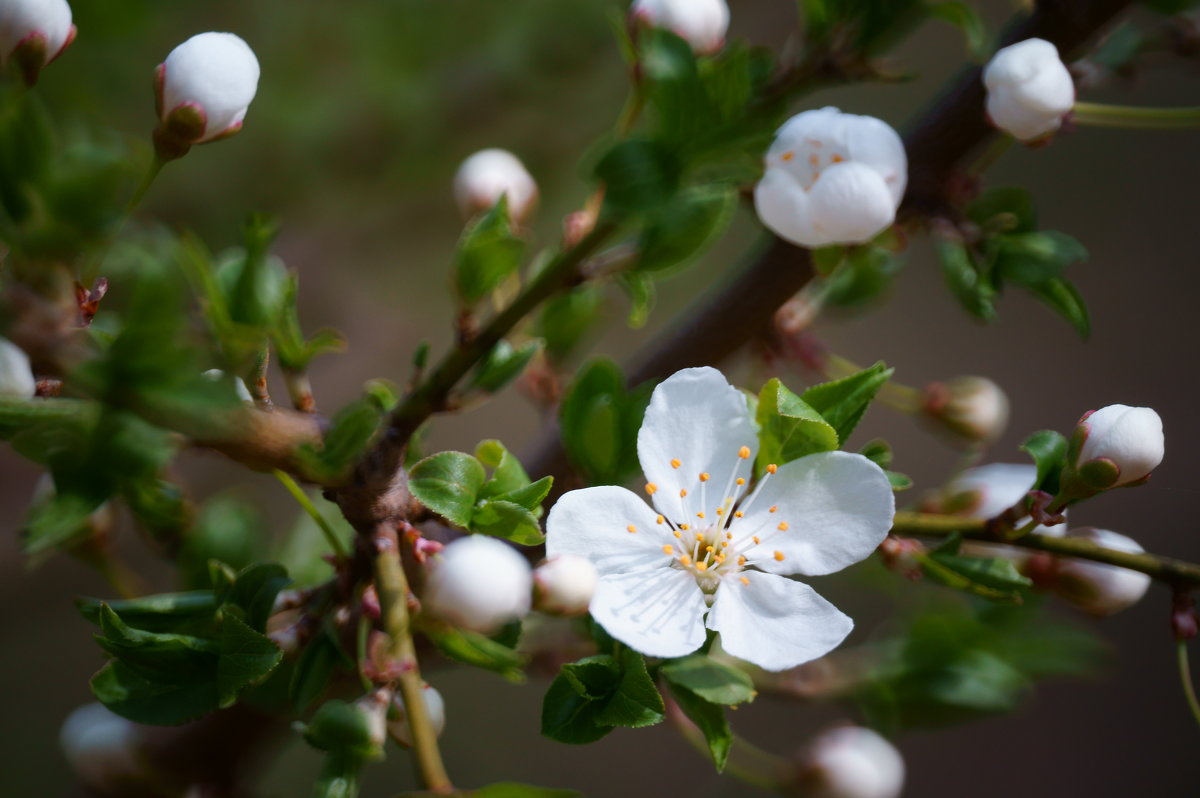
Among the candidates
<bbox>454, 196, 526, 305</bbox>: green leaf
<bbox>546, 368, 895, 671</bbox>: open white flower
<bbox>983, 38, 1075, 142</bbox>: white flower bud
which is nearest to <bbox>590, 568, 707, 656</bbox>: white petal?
<bbox>546, 368, 895, 671</bbox>: open white flower

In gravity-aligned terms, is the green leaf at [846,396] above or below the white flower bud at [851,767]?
above

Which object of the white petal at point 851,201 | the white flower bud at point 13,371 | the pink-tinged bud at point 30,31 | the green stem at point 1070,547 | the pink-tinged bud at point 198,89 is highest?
the pink-tinged bud at point 30,31

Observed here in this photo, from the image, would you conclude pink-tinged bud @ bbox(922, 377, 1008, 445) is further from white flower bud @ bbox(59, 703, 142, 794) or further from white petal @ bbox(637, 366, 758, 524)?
white flower bud @ bbox(59, 703, 142, 794)

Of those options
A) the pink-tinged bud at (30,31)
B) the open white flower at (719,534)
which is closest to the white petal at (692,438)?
the open white flower at (719,534)

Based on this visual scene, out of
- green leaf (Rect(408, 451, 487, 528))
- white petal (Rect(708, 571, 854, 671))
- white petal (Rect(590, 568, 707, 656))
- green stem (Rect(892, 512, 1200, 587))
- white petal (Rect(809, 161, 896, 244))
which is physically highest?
white petal (Rect(809, 161, 896, 244))

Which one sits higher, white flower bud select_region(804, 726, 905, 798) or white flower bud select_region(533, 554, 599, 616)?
white flower bud select_region(533, 554, 599, 616)

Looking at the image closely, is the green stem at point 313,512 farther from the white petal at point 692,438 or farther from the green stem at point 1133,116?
the green stem at point 1133,116

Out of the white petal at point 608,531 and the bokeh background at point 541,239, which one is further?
the bokeh background at point 541,239
